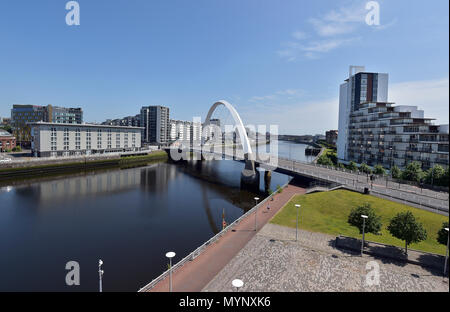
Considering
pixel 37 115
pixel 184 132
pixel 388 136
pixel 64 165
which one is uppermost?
pixel 37 115

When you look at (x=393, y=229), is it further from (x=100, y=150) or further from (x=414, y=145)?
(x=100, y=150)

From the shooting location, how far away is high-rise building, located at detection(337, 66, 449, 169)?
35.7 meters

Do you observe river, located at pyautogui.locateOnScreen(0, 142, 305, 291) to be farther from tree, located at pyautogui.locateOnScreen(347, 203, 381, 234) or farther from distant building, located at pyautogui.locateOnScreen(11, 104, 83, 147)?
distant building, located at pyautogui.locateOnScreen(11, 104, 83, 147)

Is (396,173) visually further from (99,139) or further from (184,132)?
(184,132)

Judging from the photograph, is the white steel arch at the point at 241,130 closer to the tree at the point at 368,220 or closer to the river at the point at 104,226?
the river at the point at 104,226

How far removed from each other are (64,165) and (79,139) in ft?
44.8

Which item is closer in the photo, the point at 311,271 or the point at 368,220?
the point at 311,271

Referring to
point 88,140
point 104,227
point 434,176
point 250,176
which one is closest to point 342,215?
point 434,176

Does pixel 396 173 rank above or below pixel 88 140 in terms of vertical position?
below

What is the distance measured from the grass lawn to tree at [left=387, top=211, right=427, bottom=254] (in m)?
2.12

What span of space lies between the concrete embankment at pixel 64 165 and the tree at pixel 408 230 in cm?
6065

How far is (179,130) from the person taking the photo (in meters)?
141

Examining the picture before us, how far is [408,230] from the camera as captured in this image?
13930 mm
